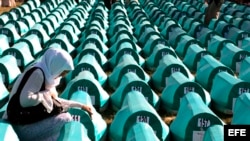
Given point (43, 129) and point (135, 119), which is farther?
point (135, 119)

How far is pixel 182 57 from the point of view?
35.8 ft

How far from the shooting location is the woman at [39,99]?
456cm

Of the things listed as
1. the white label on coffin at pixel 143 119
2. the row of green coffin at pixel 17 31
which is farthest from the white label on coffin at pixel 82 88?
the row of green coffin at pixel 17 31

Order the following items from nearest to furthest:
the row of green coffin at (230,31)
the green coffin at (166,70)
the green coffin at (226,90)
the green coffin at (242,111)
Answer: the green coffin at (242,111)
the green coffin at (226,90)
the green coffin at (166,70)
the row of green coffin at (230,31)

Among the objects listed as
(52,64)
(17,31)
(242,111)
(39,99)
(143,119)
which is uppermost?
(52,64)

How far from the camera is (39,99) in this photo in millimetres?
4625

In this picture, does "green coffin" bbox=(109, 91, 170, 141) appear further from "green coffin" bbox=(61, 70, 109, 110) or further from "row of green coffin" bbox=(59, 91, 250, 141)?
"green coffin" bbox=(61, 70, 109, 110)

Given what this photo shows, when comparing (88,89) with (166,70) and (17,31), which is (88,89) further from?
(17,31)

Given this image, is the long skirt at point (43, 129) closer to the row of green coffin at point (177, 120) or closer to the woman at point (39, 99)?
the woman at point (39, 99)

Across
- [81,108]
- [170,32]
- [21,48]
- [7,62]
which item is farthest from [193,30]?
[81,108]

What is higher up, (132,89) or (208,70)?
(132,89)

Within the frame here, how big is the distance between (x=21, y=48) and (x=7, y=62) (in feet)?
4.01

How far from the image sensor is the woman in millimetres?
4559

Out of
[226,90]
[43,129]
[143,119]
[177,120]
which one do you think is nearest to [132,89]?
[177,120]
